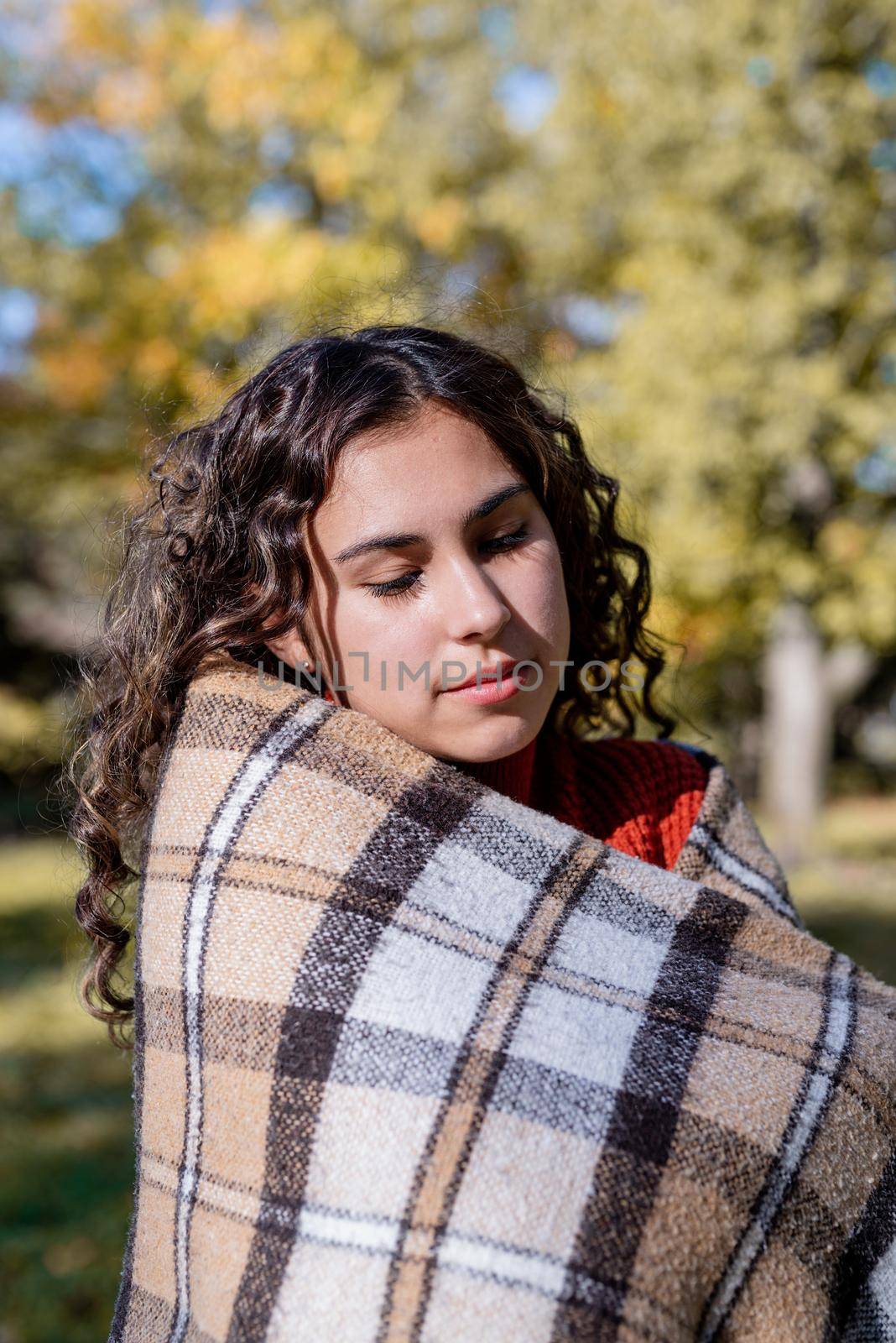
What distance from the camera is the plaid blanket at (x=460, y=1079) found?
1149 mm

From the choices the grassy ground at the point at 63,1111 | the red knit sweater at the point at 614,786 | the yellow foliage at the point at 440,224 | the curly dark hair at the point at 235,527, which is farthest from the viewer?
the yellow foliage at the point at 440,224

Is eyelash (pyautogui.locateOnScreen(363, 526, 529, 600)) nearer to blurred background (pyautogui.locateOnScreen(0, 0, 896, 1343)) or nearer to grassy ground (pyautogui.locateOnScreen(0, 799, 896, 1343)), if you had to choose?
grassy ground (pyautogui.locateOnScreen(0, 799, 896, 1343))

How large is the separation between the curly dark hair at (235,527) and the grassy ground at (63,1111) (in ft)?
0.71

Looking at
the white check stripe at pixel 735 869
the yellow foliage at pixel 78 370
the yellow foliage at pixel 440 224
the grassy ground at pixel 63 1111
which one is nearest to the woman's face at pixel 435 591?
the white check stripe at pixel 735 869

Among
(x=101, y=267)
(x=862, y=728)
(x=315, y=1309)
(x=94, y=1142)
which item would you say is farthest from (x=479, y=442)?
(x=862, y=728)

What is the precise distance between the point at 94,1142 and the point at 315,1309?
327cm

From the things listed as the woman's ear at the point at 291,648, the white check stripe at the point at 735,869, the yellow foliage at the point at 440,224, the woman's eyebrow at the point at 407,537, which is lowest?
the white check stripe at the point at 735,869

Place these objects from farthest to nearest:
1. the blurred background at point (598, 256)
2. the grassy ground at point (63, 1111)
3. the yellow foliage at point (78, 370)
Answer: the yellow foliage at point (78, 370), the blurred background at point (598, 256), the grassy ground at point (63, 1111)

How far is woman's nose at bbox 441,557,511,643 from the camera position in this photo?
140 centimetres

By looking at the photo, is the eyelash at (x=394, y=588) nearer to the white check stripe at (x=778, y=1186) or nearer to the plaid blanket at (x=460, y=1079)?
the plaid blanket at (x=460, y=1079)

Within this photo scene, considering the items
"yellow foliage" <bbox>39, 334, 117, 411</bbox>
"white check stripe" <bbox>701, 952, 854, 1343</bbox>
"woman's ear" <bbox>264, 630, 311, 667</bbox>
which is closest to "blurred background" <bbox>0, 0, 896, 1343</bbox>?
"yellow foliage" <bbox>39, 334, 117, 411</bbox>

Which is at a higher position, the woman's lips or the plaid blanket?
the woman's lips

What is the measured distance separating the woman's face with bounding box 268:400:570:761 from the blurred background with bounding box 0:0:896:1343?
13.8 ft

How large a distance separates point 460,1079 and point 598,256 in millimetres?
8054
